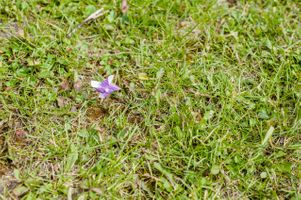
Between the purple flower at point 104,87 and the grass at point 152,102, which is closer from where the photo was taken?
the grass at point 152,102

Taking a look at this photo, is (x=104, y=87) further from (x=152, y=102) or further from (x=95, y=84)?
(x=152, y=102)

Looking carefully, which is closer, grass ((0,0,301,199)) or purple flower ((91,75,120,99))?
grass ((0,0,301,199))

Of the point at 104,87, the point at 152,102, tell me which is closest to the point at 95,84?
the point at 104,87

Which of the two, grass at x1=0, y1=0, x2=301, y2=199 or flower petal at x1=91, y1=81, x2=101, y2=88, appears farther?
flower petal at x1=91, y1=81, x2=101, y2=88

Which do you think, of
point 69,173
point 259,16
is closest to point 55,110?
point 69,173
